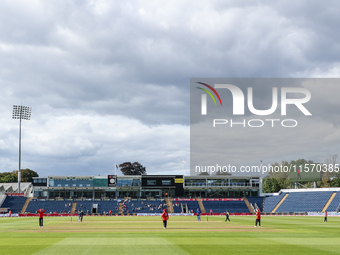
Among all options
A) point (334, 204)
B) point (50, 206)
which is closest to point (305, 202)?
point (334, 204)

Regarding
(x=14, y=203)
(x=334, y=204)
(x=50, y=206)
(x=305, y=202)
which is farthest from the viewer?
(x=14, y=203)

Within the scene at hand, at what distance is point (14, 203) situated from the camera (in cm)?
10600

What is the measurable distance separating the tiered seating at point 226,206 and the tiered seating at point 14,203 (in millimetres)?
53116

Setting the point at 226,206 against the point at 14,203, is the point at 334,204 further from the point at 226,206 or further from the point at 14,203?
the point at 14,203

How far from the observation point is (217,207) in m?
106

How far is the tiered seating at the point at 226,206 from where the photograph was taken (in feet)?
333

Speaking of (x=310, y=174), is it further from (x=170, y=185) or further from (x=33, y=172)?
(x=33, y=172)

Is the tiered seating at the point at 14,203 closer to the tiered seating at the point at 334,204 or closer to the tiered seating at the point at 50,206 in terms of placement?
the tiered seating at the point at 50,206

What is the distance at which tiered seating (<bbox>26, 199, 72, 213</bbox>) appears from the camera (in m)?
99.8

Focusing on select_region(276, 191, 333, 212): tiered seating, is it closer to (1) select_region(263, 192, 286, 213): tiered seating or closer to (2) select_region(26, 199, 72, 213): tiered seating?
(1) select_region(263, 192, 286, 213): tiered seating

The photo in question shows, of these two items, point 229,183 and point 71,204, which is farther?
point 229,183

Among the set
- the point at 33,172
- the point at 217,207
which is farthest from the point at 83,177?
the point at 33,172

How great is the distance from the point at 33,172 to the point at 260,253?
167 meters

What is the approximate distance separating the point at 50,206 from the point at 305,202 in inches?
2718
